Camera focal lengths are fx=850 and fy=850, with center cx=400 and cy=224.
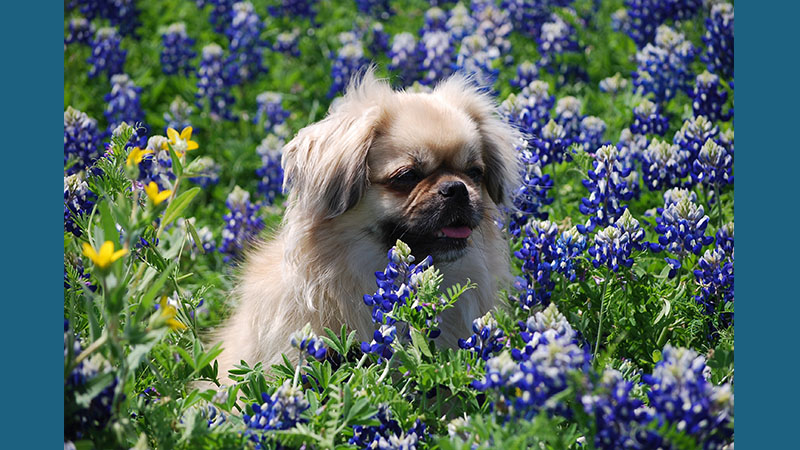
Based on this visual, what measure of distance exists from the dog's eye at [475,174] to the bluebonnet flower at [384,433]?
4.03 ft

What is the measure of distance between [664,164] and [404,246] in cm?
162

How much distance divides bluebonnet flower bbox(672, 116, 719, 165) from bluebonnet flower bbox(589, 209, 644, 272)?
2.94 feet

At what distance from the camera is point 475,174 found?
339cm

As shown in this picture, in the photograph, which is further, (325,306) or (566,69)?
(566,69)

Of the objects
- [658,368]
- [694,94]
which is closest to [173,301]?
[658,368]

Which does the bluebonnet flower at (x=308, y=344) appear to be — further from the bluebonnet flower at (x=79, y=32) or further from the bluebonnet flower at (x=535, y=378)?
the bluebonnet flower at (x=79, y=32)

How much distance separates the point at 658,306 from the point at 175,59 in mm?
3781

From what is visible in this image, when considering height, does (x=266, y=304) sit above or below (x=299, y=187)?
below

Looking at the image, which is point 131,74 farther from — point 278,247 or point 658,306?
point 658,306

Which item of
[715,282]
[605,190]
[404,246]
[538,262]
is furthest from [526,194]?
[404,246]

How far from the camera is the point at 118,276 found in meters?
1.93

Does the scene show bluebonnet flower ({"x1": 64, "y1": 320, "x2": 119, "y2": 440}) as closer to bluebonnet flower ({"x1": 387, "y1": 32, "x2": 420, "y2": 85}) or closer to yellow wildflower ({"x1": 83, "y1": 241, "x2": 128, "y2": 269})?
yellow wildflower ({"x1": 83, "y1": 241, "x2": 128, "y2": 269})

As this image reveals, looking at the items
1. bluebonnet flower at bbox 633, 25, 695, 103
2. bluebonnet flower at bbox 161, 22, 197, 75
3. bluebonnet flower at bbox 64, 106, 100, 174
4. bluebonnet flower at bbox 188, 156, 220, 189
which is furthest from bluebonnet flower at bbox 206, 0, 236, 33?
bluebonnet flower at bbox 633, 25, 695, 103

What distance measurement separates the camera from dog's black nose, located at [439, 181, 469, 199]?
3.04 m
